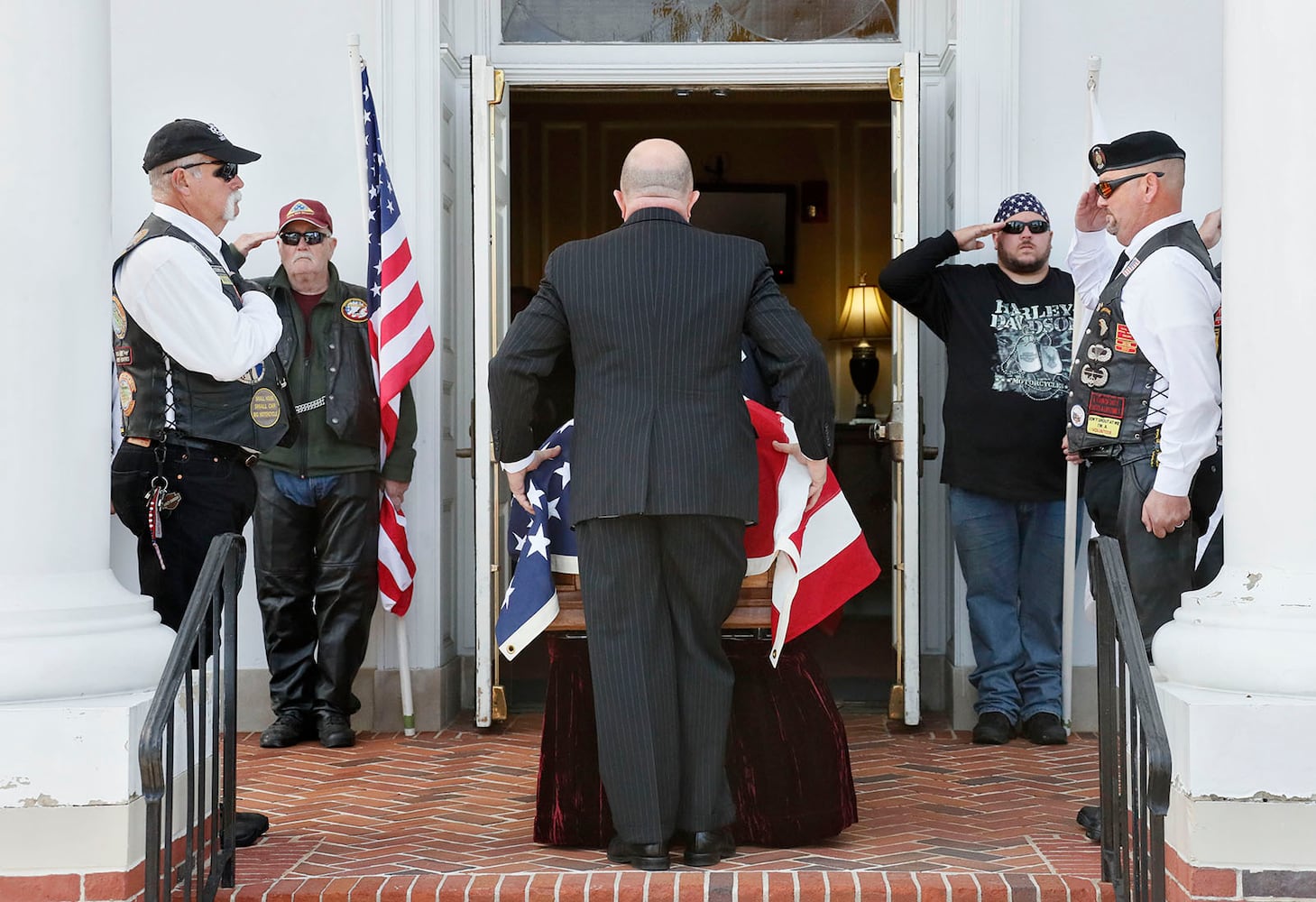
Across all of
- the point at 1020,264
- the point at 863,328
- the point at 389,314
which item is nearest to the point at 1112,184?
the point at 1020,264

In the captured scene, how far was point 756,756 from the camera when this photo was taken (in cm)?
420

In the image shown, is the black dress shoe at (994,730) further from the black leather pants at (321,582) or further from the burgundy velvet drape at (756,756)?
the black leather pants at (321,582)

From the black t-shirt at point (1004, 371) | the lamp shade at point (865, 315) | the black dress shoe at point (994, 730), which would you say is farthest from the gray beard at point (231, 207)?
the lamp shade at point (865, 315)

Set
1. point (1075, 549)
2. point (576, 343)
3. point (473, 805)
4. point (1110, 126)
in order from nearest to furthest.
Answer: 1. point (576, 343)
2. point (473, 805)
3. point (1075, 549)
4. point (1110, 126)

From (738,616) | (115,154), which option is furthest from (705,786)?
(115,154)

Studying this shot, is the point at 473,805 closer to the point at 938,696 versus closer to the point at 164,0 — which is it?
the point at 938,696

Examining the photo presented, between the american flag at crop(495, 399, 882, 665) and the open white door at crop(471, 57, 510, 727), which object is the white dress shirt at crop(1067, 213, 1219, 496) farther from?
the open white door at crop(471, 57, 510, 727)

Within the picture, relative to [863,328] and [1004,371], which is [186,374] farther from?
[863,328]

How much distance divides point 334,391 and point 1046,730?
2957 millimetres

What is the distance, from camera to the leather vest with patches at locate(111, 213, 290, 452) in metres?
3.93

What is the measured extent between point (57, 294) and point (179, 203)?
64cm

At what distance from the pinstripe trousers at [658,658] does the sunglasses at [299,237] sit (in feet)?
7.61

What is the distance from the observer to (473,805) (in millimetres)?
4664

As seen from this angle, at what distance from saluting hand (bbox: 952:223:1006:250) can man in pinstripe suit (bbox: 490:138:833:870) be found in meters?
2.01
